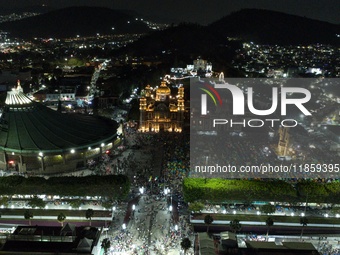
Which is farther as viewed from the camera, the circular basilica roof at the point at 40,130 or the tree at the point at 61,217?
the circular basilica roof at the point at 40,130

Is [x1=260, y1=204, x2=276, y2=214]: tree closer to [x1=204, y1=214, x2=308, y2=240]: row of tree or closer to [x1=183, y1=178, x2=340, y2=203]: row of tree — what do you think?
[x1=204, y1=214, x2=308, y2=240]: row of tree

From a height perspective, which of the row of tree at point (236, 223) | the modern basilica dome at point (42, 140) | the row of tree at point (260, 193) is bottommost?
the row of tree at point (236, 223)

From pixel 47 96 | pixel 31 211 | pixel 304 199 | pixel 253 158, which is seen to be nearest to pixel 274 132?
pixel 253 158

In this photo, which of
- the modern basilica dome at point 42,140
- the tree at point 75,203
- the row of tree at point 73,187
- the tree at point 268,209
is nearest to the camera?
the tree at point 268,209

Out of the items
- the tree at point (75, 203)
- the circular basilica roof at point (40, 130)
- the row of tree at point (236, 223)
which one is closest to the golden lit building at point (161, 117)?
the circular basilica roof at point (40, 130)

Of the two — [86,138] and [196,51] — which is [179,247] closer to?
[86,138]

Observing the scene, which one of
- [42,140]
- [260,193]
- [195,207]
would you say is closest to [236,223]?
[195,207]

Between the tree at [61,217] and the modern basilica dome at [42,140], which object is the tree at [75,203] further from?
the modern basilica dome at [42,140]
